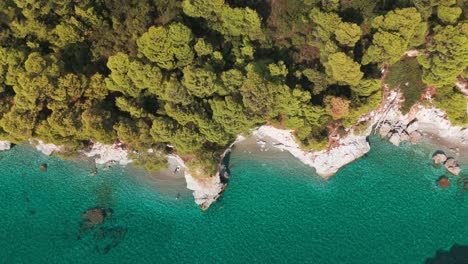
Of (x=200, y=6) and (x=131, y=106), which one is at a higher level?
(x=200, y=6)

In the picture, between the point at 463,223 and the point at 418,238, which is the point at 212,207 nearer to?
the point at 418,238

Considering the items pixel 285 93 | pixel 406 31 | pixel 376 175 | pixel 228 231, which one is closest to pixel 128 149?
pixel 228 231

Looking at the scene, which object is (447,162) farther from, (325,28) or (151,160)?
(151,160)

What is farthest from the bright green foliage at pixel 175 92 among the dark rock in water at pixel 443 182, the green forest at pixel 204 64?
the dark rock in water at pixel 443 182

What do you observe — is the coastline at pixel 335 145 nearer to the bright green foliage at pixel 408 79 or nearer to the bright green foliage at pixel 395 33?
the bright green foliage at pixel 408 79

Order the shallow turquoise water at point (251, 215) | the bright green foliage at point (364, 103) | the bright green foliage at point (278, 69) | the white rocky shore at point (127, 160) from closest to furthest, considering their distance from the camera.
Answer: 1. the bright green foliage at point (278, 69)
2. the bright green foliage at point (364, 103)
3. the shallow turquoise water at point (251, 215)
4. the white rocky shore at point (127, 160)

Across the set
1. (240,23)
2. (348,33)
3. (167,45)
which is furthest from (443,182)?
(167,45)

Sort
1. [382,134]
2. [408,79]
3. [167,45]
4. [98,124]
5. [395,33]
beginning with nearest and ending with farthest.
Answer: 1. [167,45]
2. [395,33]
3. [98,124]
4. [408,79]
5. [382,134]
